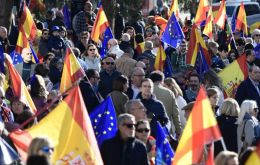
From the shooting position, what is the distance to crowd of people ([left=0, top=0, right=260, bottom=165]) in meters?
12.4

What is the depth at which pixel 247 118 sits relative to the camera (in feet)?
47.8

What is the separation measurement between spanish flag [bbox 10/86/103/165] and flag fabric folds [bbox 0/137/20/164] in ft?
1.25

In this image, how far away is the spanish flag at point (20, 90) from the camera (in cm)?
1538

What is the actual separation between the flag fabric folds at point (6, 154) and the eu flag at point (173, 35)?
1060cm

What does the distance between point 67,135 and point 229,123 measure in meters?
3.53

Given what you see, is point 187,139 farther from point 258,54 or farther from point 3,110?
point 258,54

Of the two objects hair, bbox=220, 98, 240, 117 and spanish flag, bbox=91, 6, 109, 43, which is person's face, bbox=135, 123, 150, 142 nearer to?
hair, bbox=220, 98, 240, 117

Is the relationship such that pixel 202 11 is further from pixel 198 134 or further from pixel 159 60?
pixel 198 134

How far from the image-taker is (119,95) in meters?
15.9

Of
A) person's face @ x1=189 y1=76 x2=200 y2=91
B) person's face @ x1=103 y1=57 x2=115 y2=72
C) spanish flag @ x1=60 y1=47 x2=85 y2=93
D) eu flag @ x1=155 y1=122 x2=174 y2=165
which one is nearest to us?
eu flag @ x1=155 y1=122 x2=174 y2=165

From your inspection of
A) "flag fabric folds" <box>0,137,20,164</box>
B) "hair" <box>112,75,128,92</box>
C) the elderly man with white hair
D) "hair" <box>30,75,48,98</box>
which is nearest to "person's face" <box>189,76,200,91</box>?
"hair" <box>112,75,128,92</box>

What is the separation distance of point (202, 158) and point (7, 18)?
1445 centimetres

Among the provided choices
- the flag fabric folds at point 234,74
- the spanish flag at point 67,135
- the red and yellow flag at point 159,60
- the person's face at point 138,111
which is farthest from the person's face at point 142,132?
the red and yellow flag at point 159,60

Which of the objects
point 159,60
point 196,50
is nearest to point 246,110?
point 159,60
